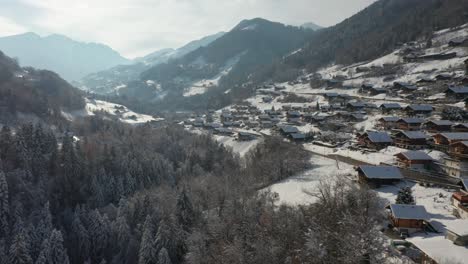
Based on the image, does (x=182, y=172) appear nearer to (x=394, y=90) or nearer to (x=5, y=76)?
(x=394, y=90)

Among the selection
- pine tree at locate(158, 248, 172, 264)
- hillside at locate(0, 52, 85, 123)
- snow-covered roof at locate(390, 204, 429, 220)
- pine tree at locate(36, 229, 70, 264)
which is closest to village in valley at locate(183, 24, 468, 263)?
snow-covered roof at locate(390, 204, 429, 220)

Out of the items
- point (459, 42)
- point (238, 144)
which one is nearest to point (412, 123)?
point (238, 144)

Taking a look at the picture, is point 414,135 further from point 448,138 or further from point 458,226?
point 458,226

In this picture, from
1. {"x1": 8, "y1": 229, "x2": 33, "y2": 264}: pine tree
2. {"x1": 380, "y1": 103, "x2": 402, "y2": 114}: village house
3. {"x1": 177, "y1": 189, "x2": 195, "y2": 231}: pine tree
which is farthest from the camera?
{"x1": 380, "y1": 103, "x2": 402, "y2": 114}: village house

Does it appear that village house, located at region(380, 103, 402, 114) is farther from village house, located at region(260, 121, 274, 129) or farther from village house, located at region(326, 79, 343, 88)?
village house, located at region(326, 79, 343, 88)

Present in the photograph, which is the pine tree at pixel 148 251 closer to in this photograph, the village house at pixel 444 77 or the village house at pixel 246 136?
the village house at pixel 246 136

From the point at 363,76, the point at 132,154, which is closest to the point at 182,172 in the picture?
the point at 132,154
